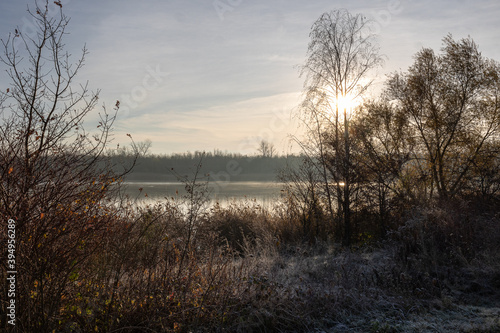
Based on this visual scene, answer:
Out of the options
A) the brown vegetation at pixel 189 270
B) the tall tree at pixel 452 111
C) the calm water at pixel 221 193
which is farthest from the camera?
the calm water at pixel 221 193

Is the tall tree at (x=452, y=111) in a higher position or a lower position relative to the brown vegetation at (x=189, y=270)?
higher

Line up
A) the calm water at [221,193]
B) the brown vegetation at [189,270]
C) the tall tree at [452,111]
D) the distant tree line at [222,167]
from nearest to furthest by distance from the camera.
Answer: the brown vegetation at [189,270] < the tall tree at [452,111] < the calm water at [221,193] < the distant tree line at [222,167]

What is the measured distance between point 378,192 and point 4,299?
1004 cm

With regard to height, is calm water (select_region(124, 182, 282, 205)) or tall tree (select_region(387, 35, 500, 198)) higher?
tall tree (select_region(387, 35, 500, 198))

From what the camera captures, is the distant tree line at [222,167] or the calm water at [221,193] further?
the distant tree line at [222,167]

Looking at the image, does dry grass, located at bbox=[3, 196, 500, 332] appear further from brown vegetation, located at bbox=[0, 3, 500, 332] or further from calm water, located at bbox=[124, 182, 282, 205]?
calm water, located at bbox=[124, 182, 282, 205]

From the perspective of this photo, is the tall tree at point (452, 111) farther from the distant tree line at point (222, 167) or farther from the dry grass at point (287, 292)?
the distant tree line at point (222, 167)

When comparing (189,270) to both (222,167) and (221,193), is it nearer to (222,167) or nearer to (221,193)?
(221,193)

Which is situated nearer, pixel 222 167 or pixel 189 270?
pixel 189 270

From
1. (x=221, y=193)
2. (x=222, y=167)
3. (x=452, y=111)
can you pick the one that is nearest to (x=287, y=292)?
(x=452, y=111)

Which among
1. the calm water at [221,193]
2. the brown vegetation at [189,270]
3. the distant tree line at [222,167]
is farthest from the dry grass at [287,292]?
the distant tree line at [222,167]

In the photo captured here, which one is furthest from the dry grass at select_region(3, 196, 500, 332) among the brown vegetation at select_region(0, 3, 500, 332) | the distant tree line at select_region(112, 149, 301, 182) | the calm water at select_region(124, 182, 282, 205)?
the distant tree line at select_region(112, 149, 301, 182)

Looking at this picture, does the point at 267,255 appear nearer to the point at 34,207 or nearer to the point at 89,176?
the point at 89,176

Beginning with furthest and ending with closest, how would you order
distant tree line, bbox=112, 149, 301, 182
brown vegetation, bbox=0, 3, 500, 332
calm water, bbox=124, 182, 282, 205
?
distant tree line, bbox=112, 149, 301, 182, calm water, bbox=124, 182, 282, 205, brown vegetation, bbox=0, 3, 500, 332
